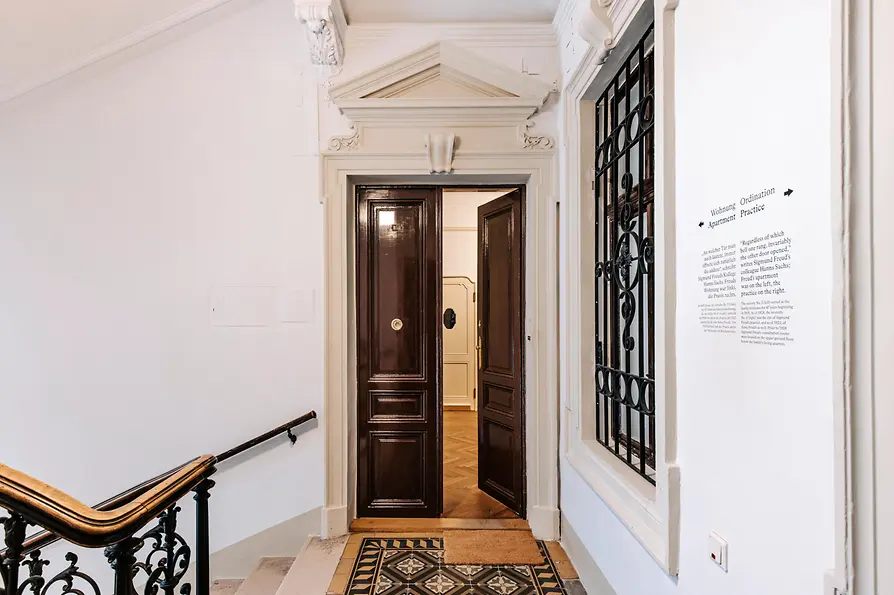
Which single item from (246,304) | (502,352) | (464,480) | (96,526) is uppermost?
(246,304)

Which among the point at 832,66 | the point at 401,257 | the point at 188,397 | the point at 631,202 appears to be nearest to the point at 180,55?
the point at 401,257

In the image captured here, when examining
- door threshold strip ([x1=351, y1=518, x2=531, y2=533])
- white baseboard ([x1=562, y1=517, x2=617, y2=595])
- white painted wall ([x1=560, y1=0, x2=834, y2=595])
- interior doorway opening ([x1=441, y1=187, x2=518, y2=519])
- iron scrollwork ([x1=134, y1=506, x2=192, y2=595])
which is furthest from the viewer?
interior doorway opening ([x1=441, y1=187, x2=518, y2=519])

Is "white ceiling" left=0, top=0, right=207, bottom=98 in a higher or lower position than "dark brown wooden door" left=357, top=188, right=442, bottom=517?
higher

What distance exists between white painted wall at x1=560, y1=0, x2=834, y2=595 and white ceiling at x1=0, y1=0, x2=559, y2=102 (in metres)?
1.98

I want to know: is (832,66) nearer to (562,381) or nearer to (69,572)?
(69,572)

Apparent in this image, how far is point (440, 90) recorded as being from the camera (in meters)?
3.52

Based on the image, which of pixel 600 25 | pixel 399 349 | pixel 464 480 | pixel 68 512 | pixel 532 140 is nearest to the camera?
pixel 68 512

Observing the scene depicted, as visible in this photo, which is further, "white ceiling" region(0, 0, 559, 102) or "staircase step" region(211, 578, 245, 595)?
"staircase step" region(211, 578, 245, 595)

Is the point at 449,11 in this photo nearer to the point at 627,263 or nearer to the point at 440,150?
the point at 440,150

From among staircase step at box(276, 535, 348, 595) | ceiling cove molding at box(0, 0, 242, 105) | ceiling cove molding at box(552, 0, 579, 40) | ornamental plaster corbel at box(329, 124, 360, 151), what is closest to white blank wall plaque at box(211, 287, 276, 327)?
ornamental plaster corbel at box(329, 124, 360, 151)

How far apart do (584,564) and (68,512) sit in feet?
8.20

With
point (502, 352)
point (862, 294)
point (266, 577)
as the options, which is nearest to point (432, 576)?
point (266, 577)

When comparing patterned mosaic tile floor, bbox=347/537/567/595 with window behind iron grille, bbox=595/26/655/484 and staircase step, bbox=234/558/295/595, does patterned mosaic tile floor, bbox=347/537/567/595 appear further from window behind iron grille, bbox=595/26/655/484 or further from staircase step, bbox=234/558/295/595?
window behind iron grille, bbox=595/26/655/484

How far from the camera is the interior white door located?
24.5 feet
